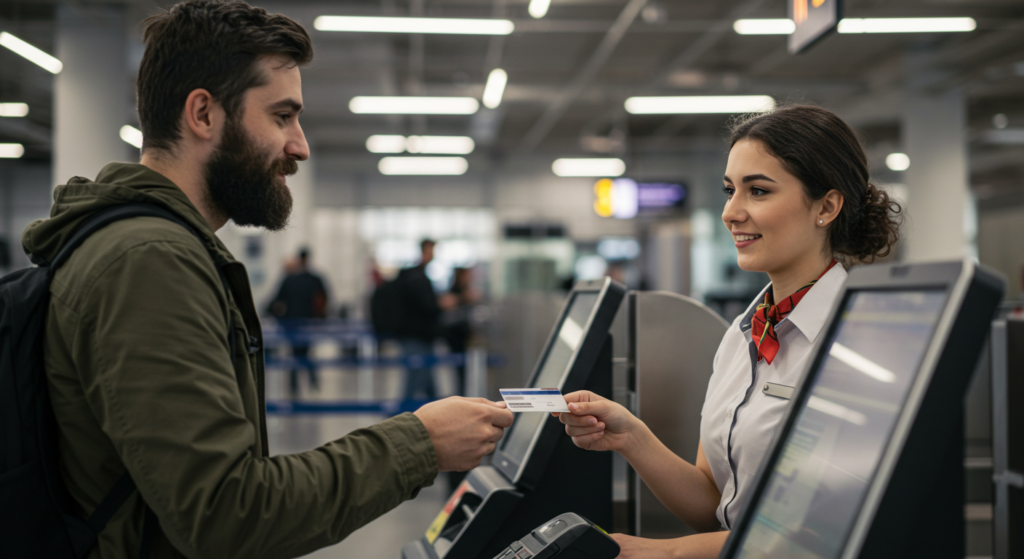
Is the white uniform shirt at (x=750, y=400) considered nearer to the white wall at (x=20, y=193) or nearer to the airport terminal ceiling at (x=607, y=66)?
the airport terminal ceiling at (x=607, y=66)

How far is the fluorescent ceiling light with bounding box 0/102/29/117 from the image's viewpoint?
8882 millimetres

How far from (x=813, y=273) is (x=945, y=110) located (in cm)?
885

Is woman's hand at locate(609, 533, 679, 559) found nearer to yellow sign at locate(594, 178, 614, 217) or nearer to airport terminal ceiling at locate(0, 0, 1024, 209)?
airport terminal ceiling at locate(0, 0, 1024, 209)

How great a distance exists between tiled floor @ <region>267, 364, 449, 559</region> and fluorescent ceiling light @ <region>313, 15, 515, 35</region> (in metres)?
3.60

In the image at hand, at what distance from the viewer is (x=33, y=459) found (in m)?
1.02

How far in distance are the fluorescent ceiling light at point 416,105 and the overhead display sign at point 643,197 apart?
7.45 feet

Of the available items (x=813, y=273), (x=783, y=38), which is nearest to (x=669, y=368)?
(x=813, y=273)

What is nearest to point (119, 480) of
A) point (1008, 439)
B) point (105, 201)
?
point (105, 201)

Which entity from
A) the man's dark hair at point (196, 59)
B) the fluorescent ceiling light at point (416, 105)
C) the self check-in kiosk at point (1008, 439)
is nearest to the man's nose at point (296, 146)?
the man's dark hair at point (196, 59)

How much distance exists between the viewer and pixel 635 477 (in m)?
1.97

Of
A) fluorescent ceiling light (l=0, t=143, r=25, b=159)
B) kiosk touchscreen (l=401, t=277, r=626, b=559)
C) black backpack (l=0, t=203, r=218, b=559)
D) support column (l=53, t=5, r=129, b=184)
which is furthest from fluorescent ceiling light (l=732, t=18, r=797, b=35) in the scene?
fluorescent ceiling light (l=0, t=143, r=25, b=159)

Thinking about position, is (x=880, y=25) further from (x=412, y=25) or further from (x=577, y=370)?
(x=577, y=370)

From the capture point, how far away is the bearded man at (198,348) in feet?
3.14

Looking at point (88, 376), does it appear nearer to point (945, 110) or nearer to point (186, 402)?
point (186, 402)
